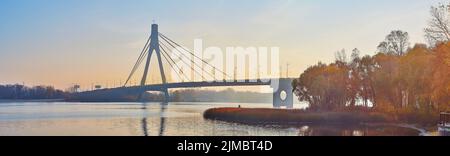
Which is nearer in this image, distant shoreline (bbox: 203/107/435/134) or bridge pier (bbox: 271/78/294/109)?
distant shoreline (bbox: 203/107/435/134)

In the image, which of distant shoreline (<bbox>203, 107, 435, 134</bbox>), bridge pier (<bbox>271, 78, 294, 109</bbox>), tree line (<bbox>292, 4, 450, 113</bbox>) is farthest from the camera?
bridge pier (<bbox>271, 78, 294, 109</bbox>)

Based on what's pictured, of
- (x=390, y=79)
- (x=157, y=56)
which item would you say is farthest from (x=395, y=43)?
(x=157, y=56)

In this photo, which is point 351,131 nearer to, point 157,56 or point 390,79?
point 390,79

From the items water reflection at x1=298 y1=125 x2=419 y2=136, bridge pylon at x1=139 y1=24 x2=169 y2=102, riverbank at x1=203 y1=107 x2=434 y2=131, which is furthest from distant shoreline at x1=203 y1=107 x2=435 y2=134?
bridge pylon at x1=139 y1=24 x2=169 y2=102

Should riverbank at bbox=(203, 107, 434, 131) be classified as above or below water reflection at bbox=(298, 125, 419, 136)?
→ above

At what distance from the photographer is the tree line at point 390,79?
2133 cm

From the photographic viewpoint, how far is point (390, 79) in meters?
30.3

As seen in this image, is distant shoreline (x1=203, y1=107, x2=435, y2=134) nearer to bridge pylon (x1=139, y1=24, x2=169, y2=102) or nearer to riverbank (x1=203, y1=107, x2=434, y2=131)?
riverbank (x1=203, y1=107, x2=434, y2=131)

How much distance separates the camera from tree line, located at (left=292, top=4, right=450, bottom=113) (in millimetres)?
21328

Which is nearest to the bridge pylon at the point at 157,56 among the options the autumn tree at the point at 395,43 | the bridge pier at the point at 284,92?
the bridge pier at the point at 284,92
